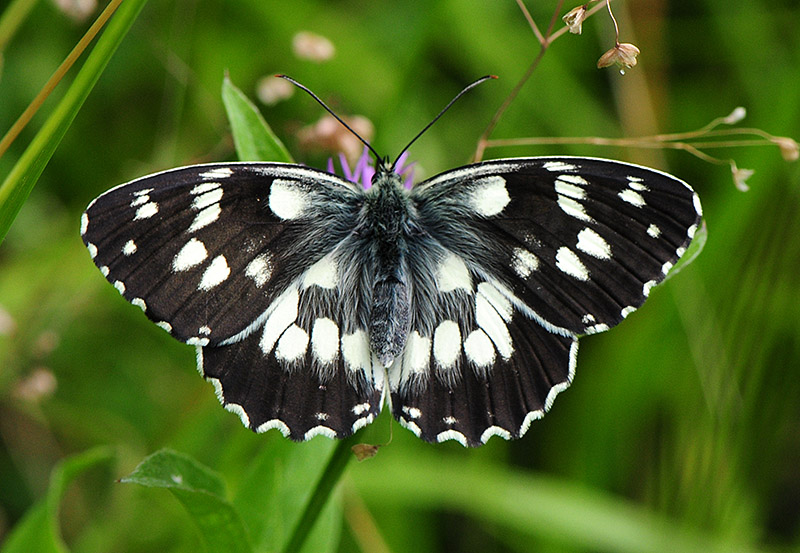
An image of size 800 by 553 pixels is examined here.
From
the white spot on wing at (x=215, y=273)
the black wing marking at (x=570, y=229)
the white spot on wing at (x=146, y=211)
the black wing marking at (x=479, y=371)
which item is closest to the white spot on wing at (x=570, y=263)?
the black wing marking at (x=570, y=229)

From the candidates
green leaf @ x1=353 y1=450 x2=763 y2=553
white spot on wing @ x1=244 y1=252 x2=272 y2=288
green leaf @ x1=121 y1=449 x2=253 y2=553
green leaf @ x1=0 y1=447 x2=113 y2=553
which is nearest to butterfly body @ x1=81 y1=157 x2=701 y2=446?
white spot on wing @ x1=244 y1=252 x2=272 y2=288

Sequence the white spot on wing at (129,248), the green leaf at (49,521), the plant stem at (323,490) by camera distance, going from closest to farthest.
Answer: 1. the plant stem at (323,490)
2. the white spot on wing at (129,248)
3. the green leaf at (49,521)

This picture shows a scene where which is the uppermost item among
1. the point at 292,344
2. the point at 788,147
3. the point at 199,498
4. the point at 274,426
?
the point at 788,147

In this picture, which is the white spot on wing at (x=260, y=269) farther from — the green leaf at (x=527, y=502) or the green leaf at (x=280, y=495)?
the green leaf at (x=527, y=502)

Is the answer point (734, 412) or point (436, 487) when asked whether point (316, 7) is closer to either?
point (436, 487)

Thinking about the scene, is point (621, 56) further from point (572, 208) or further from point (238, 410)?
point (238, 410)

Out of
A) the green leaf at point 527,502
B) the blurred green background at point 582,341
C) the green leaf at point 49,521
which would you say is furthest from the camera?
the green leaf at point 527,502

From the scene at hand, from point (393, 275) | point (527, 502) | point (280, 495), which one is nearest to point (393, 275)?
point (393, 275)
